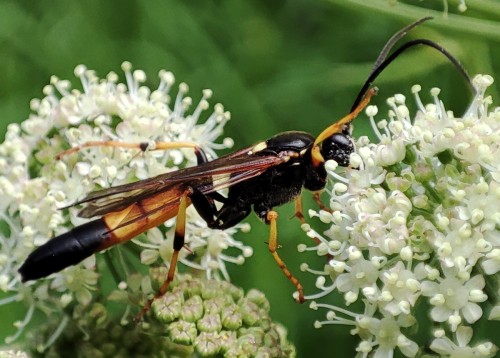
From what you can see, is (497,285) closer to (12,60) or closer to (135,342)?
(135,342)

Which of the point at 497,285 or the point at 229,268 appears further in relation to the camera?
the point at 229,268

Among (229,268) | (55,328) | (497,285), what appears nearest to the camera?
(497,285)

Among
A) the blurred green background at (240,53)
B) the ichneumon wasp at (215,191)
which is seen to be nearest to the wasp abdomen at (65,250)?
the ichneumon wasp at (215,191)

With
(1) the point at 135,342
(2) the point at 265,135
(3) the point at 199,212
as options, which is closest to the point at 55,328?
(1) the point at 135,342

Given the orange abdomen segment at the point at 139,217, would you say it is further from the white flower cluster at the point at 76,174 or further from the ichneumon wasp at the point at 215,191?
the white flower cluster at the point at 76,174

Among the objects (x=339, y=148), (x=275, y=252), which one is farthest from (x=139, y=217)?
(x=339, y=148)

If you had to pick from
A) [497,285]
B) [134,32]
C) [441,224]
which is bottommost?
[497,285]

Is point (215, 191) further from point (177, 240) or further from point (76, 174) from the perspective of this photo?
point (76, 174)
